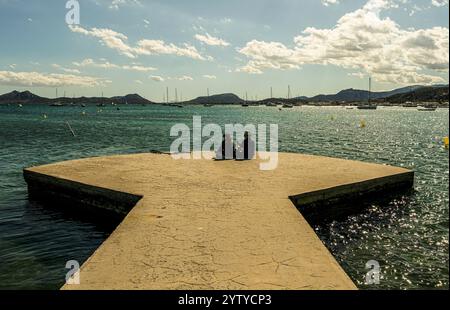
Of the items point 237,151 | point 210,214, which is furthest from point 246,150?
point 210,214

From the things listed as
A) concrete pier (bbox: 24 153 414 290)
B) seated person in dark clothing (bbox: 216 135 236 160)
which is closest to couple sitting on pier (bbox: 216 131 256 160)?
seated person in dark clothing (bbox: 216 135 236 160)

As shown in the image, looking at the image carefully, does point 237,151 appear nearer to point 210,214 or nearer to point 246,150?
point 246,150

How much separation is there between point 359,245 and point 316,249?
4604 mm

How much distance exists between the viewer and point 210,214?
909 cm

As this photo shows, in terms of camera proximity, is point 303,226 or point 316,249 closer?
point 316,249

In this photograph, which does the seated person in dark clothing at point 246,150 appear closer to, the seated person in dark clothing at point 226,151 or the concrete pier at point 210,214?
the seated person in dark clothing at point 226,151

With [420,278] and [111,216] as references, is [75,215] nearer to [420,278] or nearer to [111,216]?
[111,216]

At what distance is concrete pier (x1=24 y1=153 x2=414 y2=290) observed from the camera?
5.82 meters

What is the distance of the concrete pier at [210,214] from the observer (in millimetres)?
5824

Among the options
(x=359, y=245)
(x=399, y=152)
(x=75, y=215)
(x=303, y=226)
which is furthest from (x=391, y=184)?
(x=399, y=152)

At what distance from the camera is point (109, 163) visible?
16734 mm

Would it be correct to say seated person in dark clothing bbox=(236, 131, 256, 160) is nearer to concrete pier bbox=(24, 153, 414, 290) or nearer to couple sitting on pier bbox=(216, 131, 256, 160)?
couple sitting on pier bbox=(216, 131, 256, 160)

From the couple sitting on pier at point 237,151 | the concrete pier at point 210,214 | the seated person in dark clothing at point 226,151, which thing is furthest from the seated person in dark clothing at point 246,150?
the concrete pier at point 210,214
